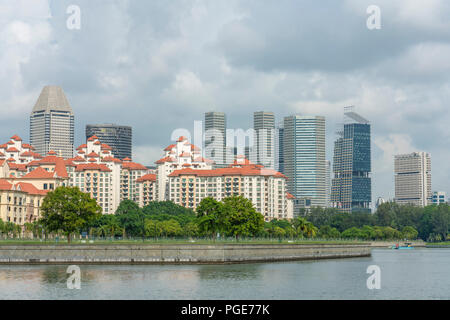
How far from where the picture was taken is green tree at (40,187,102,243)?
394 ft

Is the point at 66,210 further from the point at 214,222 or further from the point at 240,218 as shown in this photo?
the point at 240,218

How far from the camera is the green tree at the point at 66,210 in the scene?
120m

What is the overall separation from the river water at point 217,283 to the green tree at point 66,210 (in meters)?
15.8

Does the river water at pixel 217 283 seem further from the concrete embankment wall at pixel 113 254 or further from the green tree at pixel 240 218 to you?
the green tree at pixel 240 218

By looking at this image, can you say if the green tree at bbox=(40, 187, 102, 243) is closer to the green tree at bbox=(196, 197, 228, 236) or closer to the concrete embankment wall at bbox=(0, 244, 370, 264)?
the concrete embankment wall at bbox=(0, 244, 370, 264)

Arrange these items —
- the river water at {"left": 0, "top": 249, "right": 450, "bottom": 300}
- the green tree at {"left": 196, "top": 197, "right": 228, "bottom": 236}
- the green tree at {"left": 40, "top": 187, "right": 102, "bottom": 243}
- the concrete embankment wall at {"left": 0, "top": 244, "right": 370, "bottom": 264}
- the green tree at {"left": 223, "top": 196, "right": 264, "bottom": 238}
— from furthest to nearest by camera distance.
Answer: the green tree at {"left": 223, "top": 196, "right": 264, "bottom": 238} → the green tree at {"left": 196, "top": 197, "right": 228, "bottom": 236} → the green tree at {"left": 40, "top": 187, "right": 102, "bottom": 243} → the concrete embankment wall at {"left": 0, "top": 244, "right": 370, "bottom": 264} → the river water at {"left": 0, "top": 249, "right": 450, "bottom": 300}

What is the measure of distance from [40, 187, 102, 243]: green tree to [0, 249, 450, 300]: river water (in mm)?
15754

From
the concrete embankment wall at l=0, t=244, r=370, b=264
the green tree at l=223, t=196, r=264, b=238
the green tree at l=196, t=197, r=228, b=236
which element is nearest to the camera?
the concrete embankment wall at l=0, t=244, r=370, b=264

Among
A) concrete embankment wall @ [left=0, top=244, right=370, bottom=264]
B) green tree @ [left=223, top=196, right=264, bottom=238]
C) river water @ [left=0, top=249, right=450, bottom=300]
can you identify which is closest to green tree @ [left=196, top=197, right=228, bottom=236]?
green tree @ [left=223, top=196, right=264, bottom=238]
